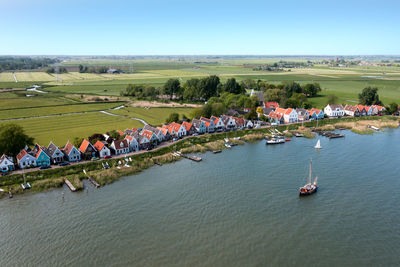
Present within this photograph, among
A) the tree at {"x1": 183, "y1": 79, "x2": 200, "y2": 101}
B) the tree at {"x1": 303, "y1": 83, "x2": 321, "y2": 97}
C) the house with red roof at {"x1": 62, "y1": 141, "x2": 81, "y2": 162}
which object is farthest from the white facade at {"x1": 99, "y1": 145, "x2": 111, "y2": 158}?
the tree at {"x1": 303, "y1": 83, "x2": 321, "y2": 97}

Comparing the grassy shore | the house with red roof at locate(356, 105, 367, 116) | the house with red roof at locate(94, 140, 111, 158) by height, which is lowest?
the grassy shore

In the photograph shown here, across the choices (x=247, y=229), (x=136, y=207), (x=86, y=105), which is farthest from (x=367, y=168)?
(x=86, y=105)

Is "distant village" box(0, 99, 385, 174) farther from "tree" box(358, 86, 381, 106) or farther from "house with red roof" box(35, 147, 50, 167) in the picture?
"tree" box(358, 86, 381, 106)

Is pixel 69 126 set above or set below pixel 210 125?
below

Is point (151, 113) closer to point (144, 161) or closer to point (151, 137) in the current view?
point (151, 137)

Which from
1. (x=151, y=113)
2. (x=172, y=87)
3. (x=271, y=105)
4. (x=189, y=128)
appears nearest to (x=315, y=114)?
(x=271, y=105)

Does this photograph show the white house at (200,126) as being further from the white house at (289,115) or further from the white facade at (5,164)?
the white facade at (5,164)

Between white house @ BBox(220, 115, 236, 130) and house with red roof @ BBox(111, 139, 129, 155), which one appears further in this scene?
white house @ BBox(220, 115, 236, 130)
